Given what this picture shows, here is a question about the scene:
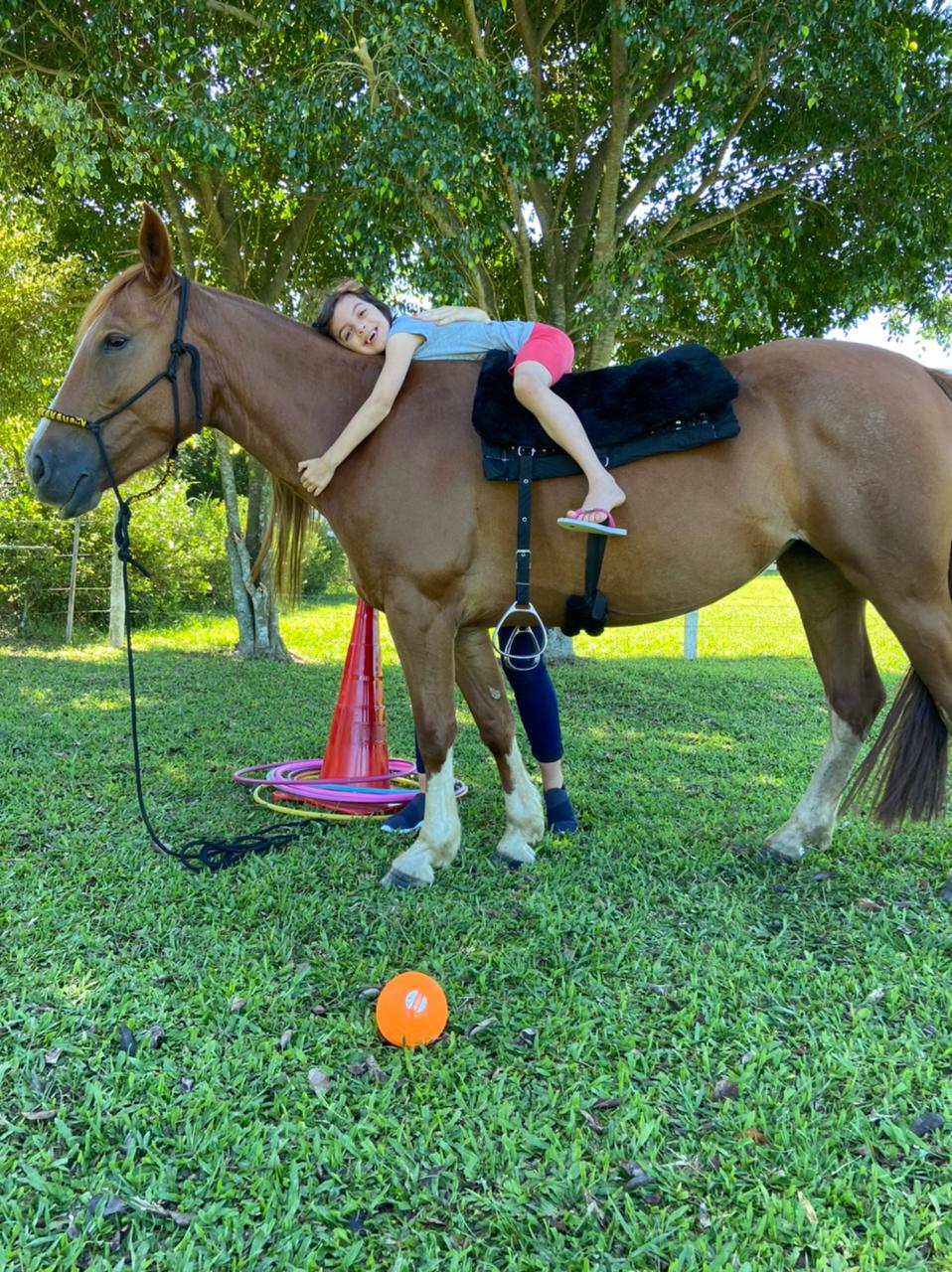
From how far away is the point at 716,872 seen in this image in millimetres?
3309

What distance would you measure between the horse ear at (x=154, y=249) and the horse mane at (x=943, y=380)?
2.89 metres

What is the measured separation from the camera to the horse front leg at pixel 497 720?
3527 millimetres

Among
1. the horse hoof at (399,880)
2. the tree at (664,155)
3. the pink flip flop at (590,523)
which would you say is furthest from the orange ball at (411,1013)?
the tree at (664,155)

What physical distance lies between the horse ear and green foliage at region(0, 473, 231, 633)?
8716 mm

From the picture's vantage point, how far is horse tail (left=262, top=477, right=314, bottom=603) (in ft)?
12.0

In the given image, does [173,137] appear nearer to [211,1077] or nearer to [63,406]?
[63,406]

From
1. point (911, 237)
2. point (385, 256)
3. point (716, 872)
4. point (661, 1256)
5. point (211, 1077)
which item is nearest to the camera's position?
point (661, 1256)

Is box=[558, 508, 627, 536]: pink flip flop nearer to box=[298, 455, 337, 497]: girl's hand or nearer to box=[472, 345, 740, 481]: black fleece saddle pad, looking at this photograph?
box=[472, 345, 740, 481]: black fleece saddle pad

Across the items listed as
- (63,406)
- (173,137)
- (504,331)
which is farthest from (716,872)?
(173,137)

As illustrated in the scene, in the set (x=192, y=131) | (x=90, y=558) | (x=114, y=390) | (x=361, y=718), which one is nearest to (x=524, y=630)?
(x=361, y=718)

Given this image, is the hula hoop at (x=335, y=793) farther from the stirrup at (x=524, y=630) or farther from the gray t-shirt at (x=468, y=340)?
the gray t-shirt at (x=468, y=340)

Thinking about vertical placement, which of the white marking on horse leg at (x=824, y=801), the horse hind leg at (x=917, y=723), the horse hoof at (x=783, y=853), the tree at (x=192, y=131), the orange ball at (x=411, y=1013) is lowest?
the orange ball at (x=411, y=1013)

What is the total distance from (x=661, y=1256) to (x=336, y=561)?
2195 cm

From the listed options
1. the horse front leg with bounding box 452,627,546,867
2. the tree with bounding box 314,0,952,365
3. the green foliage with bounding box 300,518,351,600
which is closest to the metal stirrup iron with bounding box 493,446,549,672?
the horse front leg with bounding box 452,627,546,867
